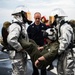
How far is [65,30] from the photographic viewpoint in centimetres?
776

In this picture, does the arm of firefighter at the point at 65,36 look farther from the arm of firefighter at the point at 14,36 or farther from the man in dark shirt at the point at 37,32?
the man in dark shirt at the point at 37,32

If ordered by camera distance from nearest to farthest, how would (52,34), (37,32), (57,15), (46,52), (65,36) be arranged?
1. (65,36)
2. (46,52)
3. (52,34)
4. (57,15)
5. (37,32)

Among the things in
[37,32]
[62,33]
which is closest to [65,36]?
[62,33]

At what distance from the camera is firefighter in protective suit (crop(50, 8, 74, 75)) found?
774 cm

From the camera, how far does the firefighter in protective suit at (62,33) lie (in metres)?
7.74

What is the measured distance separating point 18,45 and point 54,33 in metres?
0.81

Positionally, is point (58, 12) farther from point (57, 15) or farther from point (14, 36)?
point (14, 36)

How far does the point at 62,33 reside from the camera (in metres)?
7.79

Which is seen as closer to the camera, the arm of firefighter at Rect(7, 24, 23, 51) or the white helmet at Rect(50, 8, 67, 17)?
the arm of firefighter at Rect(7, 24, 23, 51)

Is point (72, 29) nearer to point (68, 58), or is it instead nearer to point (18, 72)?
point (68, 58)

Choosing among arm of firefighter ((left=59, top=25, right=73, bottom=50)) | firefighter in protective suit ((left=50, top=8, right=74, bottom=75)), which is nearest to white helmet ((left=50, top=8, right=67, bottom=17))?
firefighter in protective suit ((left=50, top=8, right=74, bottom=75))

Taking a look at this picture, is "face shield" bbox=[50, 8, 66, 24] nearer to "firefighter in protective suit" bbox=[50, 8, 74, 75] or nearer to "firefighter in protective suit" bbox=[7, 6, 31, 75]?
"firefighter in protective suit" bbox=[50, 8, 74, 75]

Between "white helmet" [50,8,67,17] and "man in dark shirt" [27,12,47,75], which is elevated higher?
"white helmet" [50,8,67,17]

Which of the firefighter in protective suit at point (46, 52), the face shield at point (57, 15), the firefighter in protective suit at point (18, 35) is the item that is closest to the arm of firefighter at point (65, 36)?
the firefighter in protective suit at point (46, 52)
